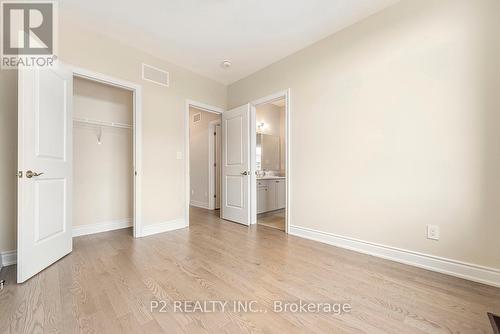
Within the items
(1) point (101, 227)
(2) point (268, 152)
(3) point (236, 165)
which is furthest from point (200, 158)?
(1) point (101, 227)

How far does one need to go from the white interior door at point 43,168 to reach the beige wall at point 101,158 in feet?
2.86

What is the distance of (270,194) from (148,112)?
281 centimetres

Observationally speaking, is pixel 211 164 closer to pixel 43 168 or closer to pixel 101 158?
pixel 101 158

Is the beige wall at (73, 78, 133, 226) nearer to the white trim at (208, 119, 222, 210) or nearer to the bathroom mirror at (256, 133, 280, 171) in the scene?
the white trim at (208, 119, 222, 210)

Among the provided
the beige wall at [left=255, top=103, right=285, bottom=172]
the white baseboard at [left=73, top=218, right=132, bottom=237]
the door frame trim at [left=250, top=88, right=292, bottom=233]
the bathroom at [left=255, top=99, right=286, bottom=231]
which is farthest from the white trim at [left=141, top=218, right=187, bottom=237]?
the beige wall at [left=255, top=103, right=285, bottom=172]

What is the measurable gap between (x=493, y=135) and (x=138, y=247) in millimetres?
3588

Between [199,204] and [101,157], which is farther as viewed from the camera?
[199,204]

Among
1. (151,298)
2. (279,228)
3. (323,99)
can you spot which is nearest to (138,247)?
(151,298)

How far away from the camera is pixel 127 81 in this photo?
2852mm

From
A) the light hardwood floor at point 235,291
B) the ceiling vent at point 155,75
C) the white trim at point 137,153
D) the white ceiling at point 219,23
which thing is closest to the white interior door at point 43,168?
the light hardwood floor at point 235,291

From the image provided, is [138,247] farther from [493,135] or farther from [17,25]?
[493,135]

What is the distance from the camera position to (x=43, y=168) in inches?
76.3

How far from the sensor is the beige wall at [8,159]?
2035mm

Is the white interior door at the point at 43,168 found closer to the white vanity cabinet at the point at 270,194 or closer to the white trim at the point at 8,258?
the white trim at the point at 8,258
